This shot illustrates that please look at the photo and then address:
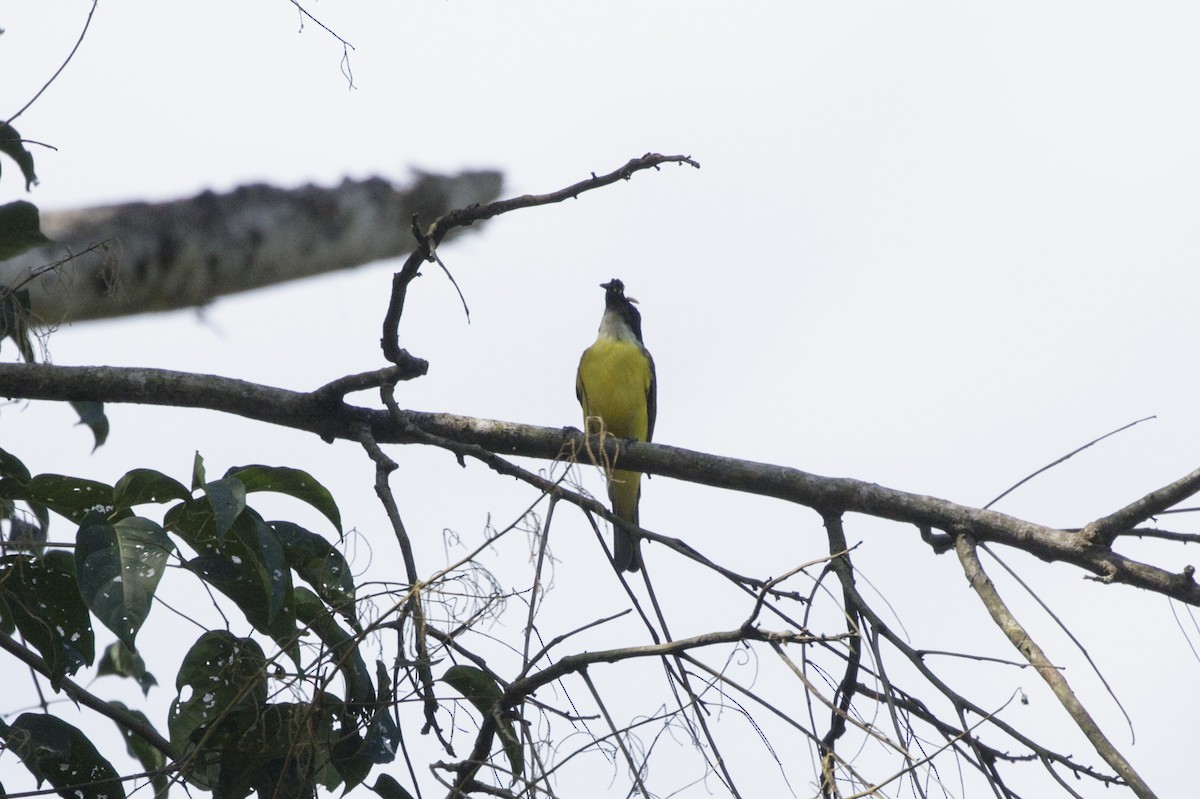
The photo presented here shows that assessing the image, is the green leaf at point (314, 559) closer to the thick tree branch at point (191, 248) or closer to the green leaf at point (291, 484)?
the green leaf at point (291, 484)

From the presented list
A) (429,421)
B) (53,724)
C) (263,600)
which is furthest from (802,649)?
(53,724)

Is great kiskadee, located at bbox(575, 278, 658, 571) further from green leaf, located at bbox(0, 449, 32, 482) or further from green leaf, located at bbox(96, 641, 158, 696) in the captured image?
green leaf, located at bbox(0, 449, 32, 482)

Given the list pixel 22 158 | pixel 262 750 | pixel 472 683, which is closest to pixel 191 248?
pixel 22 158

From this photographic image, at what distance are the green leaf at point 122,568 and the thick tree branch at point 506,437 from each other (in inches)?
33.0

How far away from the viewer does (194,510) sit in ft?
9.78

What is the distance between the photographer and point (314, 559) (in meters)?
3.22

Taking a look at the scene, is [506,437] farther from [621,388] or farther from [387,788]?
[621,388]

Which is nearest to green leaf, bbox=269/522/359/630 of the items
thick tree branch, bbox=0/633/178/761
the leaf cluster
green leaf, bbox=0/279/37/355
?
the leaf cluster

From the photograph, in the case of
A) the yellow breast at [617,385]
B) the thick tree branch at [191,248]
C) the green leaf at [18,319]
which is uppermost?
the yellow breast at [617,385]

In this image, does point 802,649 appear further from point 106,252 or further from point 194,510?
point 106,252

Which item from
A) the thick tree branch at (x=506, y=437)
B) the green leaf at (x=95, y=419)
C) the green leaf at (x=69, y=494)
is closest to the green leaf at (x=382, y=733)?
the thick tree branch at (x=506, y=437)

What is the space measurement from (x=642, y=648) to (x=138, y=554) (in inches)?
42.4

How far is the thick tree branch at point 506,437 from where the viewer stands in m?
3.13

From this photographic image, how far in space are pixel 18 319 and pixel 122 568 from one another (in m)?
1.45
